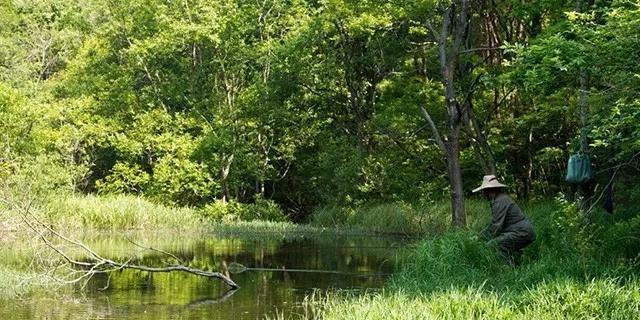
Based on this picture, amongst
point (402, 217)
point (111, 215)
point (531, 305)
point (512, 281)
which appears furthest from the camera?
point (111, 215)

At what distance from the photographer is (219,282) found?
12.5m

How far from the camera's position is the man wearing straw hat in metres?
9.98

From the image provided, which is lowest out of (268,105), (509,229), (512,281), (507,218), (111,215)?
(111,215)

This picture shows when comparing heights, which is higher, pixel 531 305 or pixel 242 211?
pixel 531 305

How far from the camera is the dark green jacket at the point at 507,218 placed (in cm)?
1001

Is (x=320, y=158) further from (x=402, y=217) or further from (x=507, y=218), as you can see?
(x=507, y=218)

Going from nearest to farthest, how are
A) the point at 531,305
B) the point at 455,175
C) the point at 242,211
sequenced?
1. the point at 531,305
2. the point at 455,175
3. the point at 242,211

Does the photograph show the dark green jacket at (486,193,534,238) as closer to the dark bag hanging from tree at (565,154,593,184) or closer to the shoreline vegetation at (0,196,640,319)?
the shoreline vegetation at (0,196,640,319)

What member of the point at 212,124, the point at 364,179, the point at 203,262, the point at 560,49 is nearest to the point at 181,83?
the point at 212,124

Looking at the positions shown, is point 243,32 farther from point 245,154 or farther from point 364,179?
point 364,179

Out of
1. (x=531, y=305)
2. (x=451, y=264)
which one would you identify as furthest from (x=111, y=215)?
(x=531, y=305)

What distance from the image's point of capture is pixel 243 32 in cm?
3025

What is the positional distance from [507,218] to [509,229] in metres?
0.14

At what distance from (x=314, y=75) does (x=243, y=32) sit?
4.04 meters
